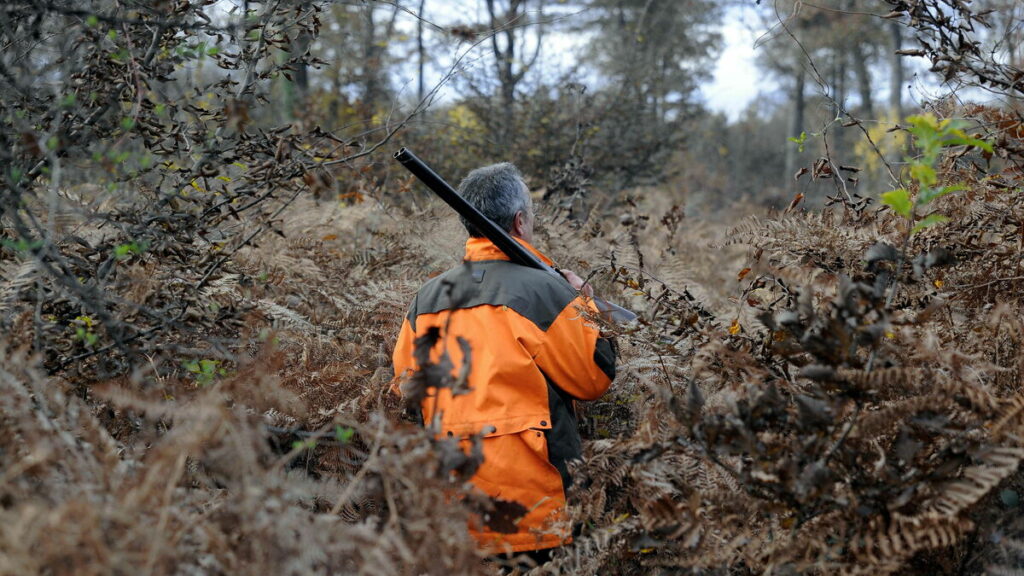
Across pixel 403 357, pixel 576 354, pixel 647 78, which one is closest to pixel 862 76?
pixel 647 78

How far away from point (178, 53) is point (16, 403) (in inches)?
73.0

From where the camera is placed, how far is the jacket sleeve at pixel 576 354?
9.98ft

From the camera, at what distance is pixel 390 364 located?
12.3 ft

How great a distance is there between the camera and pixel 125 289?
3.01 m

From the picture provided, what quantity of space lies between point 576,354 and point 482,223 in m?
0.72

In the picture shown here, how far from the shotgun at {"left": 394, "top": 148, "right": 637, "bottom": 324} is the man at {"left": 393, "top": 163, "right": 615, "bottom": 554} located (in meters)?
0.07

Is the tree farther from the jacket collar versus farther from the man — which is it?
the man

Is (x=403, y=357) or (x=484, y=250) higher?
(x=484, y=250)

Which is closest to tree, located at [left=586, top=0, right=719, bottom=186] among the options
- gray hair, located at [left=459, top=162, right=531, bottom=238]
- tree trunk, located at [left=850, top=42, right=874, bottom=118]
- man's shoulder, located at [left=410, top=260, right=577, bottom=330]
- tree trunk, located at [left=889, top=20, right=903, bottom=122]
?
tree trunk, located at [left=889, top=20, right=903, bottom=122]

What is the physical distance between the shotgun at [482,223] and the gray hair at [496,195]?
79mm

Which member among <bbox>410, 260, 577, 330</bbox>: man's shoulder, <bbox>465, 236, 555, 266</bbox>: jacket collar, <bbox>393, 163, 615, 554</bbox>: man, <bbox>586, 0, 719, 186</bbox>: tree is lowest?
<bbox>393, 163, 615, 554</bbox>: man

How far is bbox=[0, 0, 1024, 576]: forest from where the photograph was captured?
173 centimetres

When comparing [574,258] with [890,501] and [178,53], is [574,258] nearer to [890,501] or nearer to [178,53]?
[178,53]

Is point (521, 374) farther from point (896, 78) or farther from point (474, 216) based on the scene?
point (896, 78)
